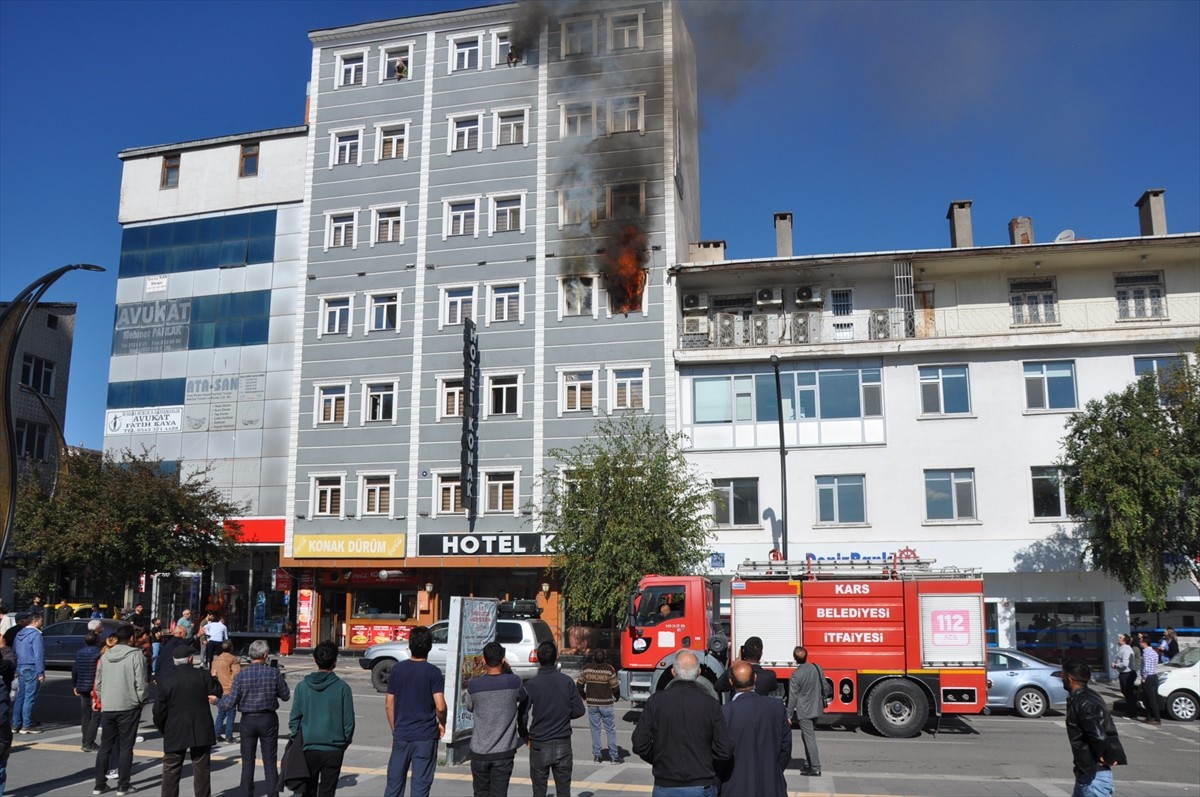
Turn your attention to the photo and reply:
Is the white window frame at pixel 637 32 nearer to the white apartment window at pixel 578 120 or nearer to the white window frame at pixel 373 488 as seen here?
the white apartment window at pixel 578 120

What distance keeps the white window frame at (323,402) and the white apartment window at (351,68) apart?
1218 cm

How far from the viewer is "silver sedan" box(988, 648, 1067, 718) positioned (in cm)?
2023

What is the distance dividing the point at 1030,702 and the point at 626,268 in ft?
63.0

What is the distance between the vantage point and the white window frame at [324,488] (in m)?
35.5

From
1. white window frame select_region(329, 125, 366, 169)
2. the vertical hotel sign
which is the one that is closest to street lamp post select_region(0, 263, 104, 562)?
the vertical hotel sign

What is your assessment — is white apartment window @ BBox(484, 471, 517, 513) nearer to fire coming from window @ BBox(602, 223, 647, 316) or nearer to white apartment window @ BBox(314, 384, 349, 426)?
white apartment window @ BBox(314, 384, 349, 426)

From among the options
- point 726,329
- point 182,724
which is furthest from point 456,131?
point 182,724

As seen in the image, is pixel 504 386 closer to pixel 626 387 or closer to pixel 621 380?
pixel 621 380

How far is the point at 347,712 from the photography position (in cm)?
873

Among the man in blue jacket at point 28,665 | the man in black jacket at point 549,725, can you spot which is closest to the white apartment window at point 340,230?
the man in blue jacket at point 28,665

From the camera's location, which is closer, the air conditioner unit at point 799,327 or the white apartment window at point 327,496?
the air conditioner unit at point 799,327

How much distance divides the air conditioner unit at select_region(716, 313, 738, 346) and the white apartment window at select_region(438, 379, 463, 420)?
953cm


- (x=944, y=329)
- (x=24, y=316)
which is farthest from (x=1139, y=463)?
(x=24, y=316)

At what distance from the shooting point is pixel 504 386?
3478 centimetres
